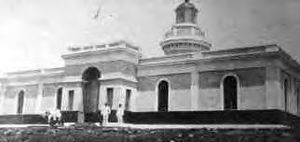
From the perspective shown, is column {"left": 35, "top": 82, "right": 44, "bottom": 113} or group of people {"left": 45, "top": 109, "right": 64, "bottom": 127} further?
column {"left": 35, "top": 82, "right": 44, "bottom": 113}

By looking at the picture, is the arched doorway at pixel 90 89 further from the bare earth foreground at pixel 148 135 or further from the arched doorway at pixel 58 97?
the bare earth foreground at pixel 148 135

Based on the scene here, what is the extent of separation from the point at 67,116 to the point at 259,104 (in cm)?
1133

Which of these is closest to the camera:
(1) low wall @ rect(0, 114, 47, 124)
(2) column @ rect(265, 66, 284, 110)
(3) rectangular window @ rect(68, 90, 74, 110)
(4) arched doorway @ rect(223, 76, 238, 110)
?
(2) column @ rect(265, 66, 284, 110)

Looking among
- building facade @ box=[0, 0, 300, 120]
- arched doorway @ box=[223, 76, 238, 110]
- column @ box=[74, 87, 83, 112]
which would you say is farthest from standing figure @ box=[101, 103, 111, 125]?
arched doorway @ box=[223, 76, 238, 110]

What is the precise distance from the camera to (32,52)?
27625 mm

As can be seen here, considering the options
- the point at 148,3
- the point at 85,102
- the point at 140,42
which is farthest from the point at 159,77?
the point at 148,3

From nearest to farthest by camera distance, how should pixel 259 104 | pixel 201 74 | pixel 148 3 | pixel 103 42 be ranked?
pixel 148 3
pixel 259 104
pixel 201 74
pixel 103 42

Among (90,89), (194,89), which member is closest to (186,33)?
(194,89)

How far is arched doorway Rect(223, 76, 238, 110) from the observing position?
2545 cm

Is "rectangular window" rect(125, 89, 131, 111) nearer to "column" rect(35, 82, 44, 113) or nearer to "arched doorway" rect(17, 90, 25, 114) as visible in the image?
"column" rect(35, 82, 44, 113)

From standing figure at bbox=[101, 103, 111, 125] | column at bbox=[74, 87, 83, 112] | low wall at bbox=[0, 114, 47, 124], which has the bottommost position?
low wall at bbox=[0, 114, 47, 124]

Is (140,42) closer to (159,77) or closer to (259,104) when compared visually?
(159,77)

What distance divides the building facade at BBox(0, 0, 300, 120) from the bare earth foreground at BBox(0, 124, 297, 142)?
4667 mm

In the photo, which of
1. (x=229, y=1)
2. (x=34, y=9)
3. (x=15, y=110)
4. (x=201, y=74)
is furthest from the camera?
(x=15, y=110)
